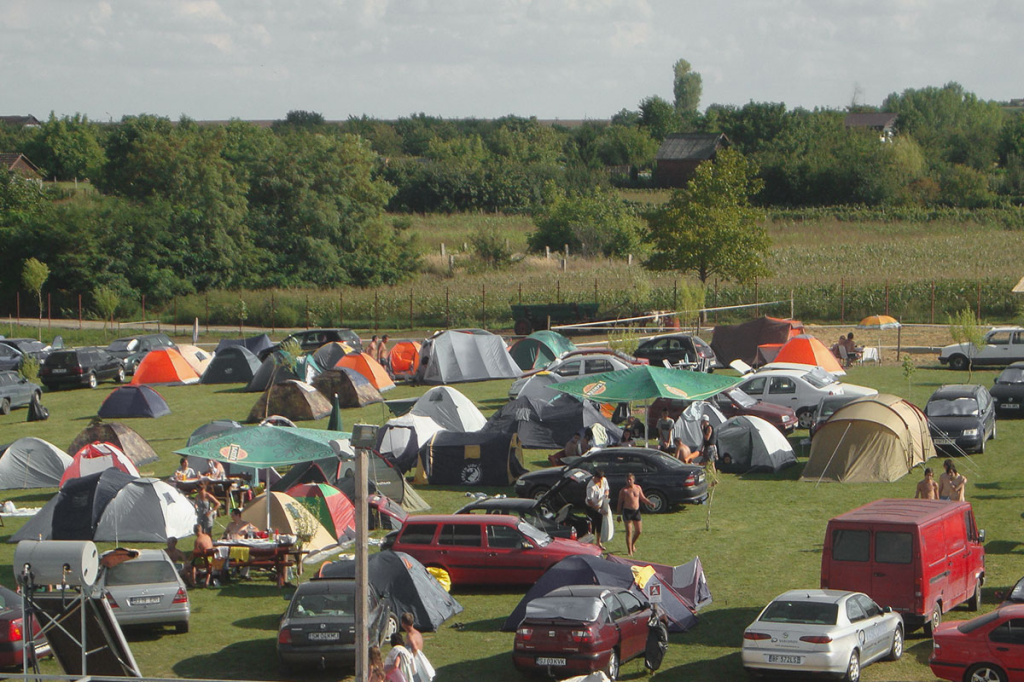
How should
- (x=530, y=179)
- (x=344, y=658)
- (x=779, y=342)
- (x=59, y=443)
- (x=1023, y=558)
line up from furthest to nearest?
Result: 1. (x=530, y=179)
2. (x=779, y=342)
3. (x=59, y=443)
4. (x=1023, y=558)
5. (x=344, y=658)

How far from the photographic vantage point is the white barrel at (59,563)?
11.4 metres

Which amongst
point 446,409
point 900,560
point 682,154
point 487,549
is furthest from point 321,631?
point 682,154

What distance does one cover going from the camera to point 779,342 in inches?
1565

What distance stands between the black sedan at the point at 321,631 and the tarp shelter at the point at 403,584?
3.92 ft

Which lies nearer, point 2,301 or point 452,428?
point 452,428

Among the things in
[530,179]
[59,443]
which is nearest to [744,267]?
[59,443]

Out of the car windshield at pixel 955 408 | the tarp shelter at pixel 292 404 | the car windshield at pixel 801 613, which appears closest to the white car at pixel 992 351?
the car windshield at pixel 955 408

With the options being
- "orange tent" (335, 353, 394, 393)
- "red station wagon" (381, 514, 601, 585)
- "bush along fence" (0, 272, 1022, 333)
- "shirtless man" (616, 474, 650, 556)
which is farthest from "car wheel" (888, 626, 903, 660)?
"bush along fence" (0, 272, 1022, 333)

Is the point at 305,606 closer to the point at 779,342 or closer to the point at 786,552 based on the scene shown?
the point at 786,552

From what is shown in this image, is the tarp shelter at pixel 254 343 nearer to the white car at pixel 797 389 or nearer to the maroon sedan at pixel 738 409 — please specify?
the maroon sedan at pixel 738 409

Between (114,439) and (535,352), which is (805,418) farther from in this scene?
(114,439)

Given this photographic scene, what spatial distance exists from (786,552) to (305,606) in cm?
872

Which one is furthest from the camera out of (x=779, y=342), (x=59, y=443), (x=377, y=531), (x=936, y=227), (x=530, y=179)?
(x=530, y=179)

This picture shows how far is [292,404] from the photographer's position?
33.1m
